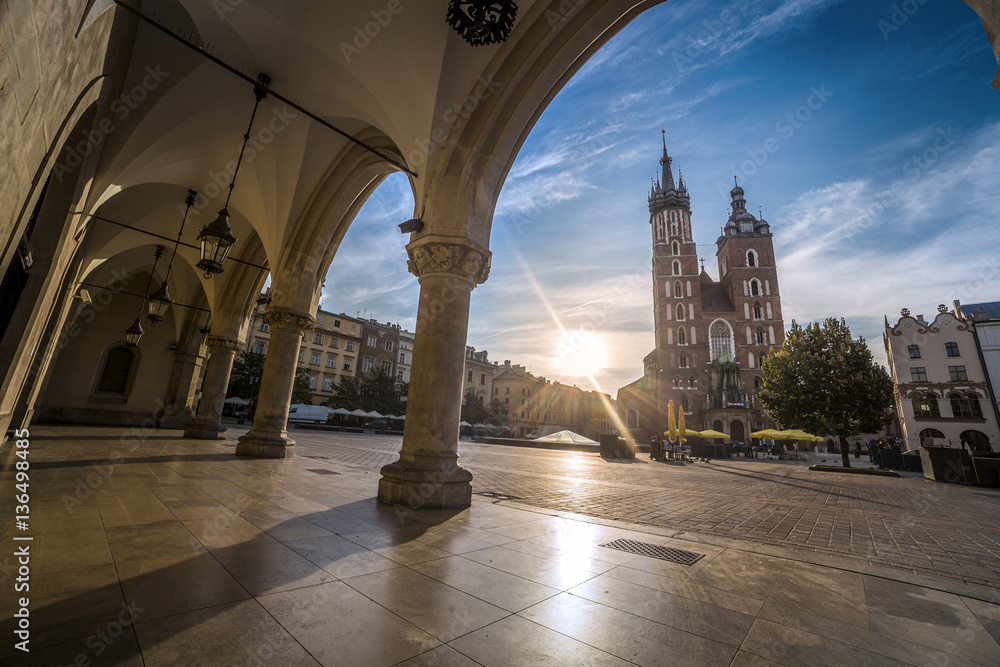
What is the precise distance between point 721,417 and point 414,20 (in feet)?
156

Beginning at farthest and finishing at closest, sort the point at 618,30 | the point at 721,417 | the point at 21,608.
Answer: the point at 721,417 < the point at 618,30 < the point at 21,608

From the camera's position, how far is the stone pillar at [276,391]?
8789mm

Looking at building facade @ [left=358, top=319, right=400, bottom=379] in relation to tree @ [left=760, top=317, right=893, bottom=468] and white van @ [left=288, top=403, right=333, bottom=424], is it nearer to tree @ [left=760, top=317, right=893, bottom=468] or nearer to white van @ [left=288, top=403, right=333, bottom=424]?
white van @ [left=288, top=403, right=333, bottom=424]

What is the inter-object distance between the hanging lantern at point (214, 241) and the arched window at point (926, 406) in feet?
154

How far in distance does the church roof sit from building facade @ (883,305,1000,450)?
17018 millimetres

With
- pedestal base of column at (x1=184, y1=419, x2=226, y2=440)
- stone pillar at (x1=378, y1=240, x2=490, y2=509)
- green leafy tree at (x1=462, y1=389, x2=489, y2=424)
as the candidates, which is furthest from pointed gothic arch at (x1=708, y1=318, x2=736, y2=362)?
stone pillar at (x1=378, y1=240, x2=490, y2=509)

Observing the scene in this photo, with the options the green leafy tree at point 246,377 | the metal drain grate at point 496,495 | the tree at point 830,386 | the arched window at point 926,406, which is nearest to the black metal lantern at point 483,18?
the metal drain grate at point 496,495

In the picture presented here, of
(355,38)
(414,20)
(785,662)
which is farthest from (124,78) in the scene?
(785,662)

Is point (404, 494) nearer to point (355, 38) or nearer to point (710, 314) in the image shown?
point (355, 38)

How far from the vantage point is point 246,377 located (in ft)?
105

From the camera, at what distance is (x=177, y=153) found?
29.2 ft

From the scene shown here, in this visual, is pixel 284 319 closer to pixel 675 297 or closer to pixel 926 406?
pixel 926 406

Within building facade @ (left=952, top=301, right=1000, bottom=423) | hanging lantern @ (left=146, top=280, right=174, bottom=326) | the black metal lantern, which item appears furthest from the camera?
building facade @ (left=952, top=301, right=1000, bottom=423)

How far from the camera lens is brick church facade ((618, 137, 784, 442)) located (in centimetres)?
4550
